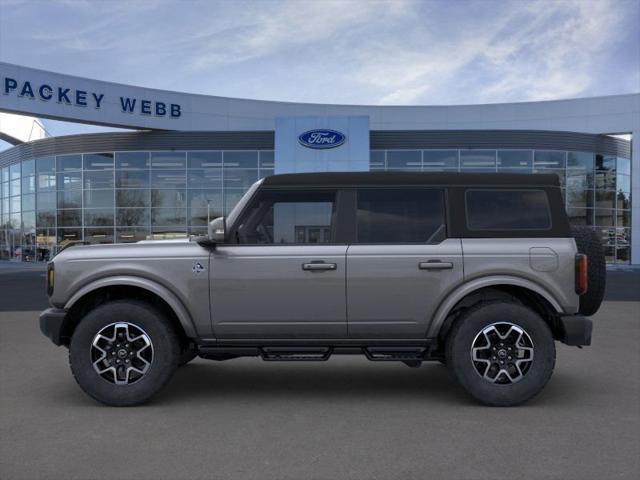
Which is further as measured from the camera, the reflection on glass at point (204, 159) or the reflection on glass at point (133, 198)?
the reflection on glass at point (133, 198)

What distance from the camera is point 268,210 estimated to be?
4750 millimetres

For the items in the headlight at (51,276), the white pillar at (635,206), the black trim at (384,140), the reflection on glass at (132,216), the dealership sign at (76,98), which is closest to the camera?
the headlight at (51,276)

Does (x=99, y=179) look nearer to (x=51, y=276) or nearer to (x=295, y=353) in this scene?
(x=51, y=276)

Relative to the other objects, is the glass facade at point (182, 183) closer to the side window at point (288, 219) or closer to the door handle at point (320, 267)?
the side window at point (288, 219)

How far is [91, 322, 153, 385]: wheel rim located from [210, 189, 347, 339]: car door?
2.01ft

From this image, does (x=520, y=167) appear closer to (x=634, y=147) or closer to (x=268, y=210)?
(x=634, y=147)

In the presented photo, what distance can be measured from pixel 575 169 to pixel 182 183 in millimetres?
19723

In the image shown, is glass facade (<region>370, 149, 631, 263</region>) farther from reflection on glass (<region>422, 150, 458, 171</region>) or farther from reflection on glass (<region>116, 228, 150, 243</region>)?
reflection on glass (<region>116, 228, 150, 243</region>)

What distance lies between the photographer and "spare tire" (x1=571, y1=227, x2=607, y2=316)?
4.67 meters

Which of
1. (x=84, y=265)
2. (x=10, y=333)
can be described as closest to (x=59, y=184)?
(x=10, y=333)

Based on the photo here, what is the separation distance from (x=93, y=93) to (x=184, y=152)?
490 cm

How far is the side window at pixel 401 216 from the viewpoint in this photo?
4.62m

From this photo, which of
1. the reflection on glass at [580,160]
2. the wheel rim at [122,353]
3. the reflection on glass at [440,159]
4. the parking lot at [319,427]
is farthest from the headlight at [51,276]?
the reflection on glass at [580,160]

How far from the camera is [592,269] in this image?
4.70m
